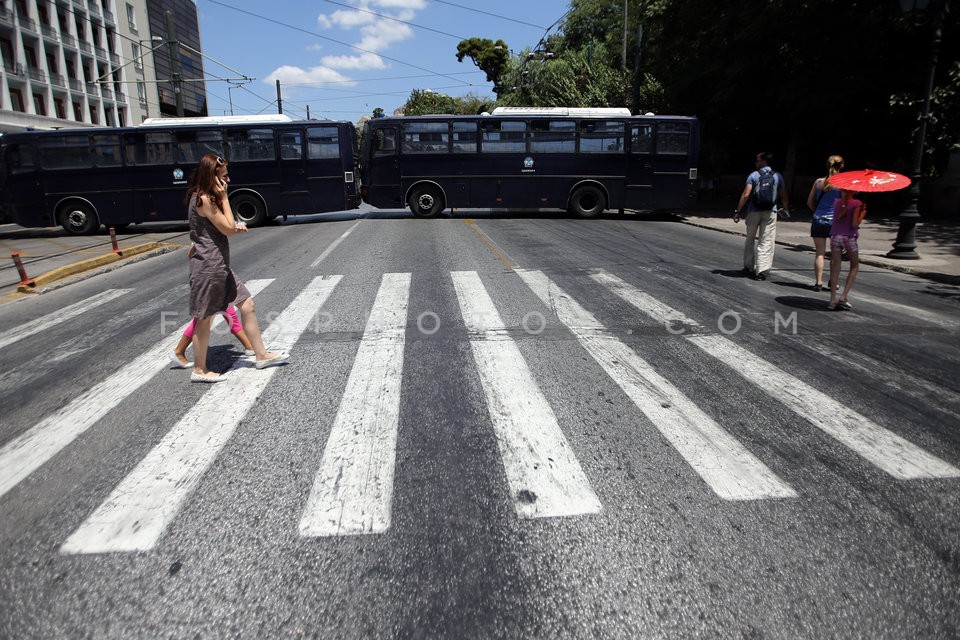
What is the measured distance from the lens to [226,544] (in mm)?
2680

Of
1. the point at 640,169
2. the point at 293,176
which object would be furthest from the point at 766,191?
the point at 293,176

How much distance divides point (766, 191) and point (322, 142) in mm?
14143

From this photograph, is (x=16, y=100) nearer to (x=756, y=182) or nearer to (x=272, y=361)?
(x=272, y=361)

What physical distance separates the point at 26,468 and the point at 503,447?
111 inches

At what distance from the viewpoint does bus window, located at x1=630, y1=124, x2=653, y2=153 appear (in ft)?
62.5

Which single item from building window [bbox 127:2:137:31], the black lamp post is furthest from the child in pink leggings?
building window [bbox 127:2:137:31]

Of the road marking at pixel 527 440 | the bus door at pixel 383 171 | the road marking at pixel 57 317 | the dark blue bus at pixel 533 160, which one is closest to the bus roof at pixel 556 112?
the dark blue bus at pixel 533 160

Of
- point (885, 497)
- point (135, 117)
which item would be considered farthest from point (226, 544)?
point (135, 117)

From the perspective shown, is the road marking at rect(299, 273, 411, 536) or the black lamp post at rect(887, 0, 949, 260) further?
the black lamp post at rect(887, 0, 949, 260)

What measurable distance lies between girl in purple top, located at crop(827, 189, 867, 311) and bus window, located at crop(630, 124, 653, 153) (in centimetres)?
1263

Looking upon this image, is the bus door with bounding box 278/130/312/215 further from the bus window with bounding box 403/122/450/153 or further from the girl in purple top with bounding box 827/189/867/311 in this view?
the girl in purple top with bounding box 827/189/867/311

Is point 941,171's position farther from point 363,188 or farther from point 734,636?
point 734,636

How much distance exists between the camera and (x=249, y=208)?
1908 cm

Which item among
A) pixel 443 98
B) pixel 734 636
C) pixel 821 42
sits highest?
pixel 443 98
